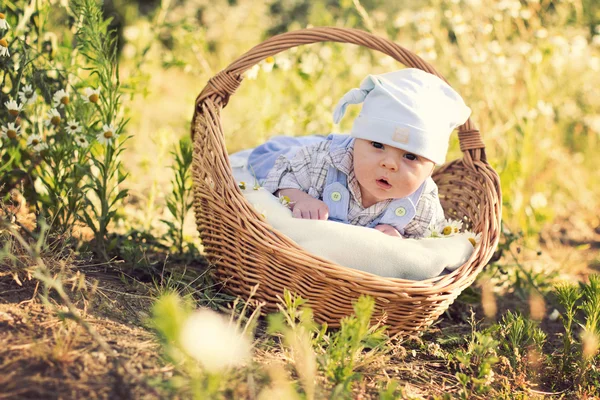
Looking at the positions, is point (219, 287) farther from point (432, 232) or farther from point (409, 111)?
point (409, 111)

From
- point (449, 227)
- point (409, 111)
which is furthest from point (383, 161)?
point (449, 227)

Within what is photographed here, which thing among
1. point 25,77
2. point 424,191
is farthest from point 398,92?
point 25,77

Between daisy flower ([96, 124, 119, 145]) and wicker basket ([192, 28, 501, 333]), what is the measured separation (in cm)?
31

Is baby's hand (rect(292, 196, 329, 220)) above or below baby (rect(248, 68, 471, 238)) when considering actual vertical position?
below

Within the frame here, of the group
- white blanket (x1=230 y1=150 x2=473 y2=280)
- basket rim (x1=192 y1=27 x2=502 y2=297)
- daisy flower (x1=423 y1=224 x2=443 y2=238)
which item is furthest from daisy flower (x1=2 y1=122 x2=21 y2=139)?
daisy flower (x1=423 y1=224 x2=443 y2=238)

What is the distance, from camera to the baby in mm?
2186

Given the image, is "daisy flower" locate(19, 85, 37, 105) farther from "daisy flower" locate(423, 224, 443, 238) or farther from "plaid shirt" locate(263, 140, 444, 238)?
"daisy flower" locate(423, 224, 443, 238)

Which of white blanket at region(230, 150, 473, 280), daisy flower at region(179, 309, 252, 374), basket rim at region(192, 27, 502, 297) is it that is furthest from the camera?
white blanket at region(230, 150, 473, 280)

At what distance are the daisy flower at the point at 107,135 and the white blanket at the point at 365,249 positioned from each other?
622mm

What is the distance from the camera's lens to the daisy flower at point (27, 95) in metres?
2.28

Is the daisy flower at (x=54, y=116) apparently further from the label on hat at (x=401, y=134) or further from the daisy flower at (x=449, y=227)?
the daisy flower at (x=449, y=227)

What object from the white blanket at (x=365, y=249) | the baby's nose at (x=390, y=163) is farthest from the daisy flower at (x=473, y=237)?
the baby's nose at (x=390, y=163)

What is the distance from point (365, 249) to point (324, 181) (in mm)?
490

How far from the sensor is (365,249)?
2.05 metres
